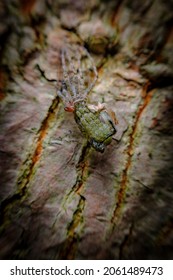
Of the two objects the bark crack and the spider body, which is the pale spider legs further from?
the bark crack

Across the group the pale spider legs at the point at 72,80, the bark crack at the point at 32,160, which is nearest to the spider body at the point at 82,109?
the pale spider legs at the point at 72,80

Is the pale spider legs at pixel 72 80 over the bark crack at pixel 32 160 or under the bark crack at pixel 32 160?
over

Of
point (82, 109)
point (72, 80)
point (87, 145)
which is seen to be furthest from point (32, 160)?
point (72, 80)

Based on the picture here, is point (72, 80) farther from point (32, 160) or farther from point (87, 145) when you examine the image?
point (32, 160)

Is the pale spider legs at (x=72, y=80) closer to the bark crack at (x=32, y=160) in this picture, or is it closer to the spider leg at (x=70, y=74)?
the spider leg at (x=70, y=74)

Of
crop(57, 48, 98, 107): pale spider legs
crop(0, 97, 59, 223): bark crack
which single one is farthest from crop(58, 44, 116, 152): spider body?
crop(0, 97, 59, 223): bark crack

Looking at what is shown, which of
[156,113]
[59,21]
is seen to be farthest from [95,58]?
[156,113]
